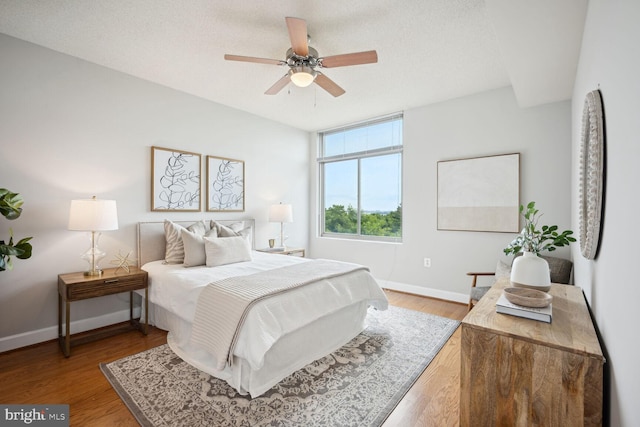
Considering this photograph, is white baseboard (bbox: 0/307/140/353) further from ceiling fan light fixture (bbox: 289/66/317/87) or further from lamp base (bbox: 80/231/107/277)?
ceiling fan light fixture (bbox: 289/66/317/87)

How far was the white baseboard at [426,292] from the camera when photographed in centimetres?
382

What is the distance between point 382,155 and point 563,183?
2.32m

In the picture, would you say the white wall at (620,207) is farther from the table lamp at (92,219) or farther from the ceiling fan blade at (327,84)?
the table lamp at (92,219)

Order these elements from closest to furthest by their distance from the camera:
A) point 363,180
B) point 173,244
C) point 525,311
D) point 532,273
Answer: point 525,311, point 532,273, point 173,244, point 363,180

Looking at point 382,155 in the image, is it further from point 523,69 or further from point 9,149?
point 9,149

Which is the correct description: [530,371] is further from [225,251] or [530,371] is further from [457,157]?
[457,157]

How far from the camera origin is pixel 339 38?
249 cm

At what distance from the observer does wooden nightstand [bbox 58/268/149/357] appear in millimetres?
2461

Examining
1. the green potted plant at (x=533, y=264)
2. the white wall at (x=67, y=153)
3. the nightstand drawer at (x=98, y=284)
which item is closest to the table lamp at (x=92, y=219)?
the nightstand drawer at (x=98, y=284)

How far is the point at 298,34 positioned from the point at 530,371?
2394 mm

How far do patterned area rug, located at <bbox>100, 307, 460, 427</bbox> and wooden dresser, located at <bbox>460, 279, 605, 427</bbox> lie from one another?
71 cm

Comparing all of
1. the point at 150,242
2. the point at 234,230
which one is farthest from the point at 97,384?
the point at 234,230

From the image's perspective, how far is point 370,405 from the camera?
186 centimetres

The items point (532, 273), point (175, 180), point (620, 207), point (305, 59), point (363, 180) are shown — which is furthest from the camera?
point (363, 180)
